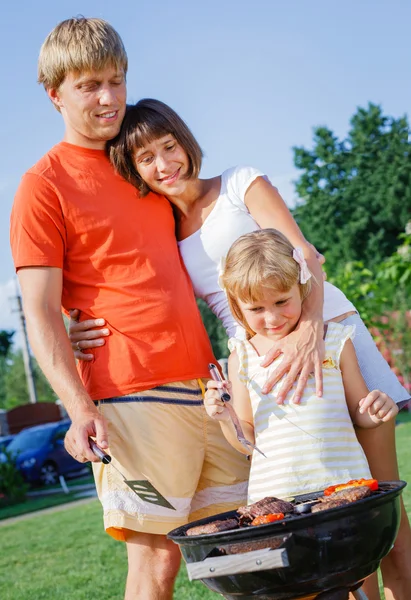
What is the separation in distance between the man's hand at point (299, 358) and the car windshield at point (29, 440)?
15.3 metres

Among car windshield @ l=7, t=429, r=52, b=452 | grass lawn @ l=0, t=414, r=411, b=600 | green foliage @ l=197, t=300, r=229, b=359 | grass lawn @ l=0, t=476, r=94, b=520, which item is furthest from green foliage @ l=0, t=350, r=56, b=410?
A: grass lawn @ l=0, t=414, r=411, b=600

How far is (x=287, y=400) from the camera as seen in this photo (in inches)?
103

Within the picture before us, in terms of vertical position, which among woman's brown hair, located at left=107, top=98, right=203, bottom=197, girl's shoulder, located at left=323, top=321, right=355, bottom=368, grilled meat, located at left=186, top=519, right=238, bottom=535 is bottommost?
grilled meat, located at left=186, top=519, right=238, bottom=535


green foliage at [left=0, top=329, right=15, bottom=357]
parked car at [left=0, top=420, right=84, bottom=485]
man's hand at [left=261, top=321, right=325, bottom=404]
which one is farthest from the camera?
green foliage at [left=0, top=329, right=15, bottom=357]

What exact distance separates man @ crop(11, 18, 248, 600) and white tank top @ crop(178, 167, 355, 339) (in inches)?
3.6

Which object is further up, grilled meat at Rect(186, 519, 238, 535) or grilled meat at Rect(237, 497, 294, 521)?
grilled meat at Rect(237, 497, 294, 521)

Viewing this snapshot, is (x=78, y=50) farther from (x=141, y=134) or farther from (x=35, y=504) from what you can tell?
(x=35, y=504)

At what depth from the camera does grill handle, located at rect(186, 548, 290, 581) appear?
74.6 inches

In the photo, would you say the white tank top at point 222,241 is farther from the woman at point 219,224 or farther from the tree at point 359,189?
the tree at point 359,189

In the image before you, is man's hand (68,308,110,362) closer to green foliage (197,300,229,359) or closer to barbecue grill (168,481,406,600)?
barbecue grill (168,481,406,600)

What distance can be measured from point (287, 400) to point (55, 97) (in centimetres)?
137

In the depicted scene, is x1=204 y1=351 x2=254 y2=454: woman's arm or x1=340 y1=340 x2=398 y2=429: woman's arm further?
x1=340 y1=340 x2=398 y2=429: woman's arm

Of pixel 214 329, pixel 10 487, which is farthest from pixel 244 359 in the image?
pixel 214 329

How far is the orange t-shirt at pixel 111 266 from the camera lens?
2.78 meters
